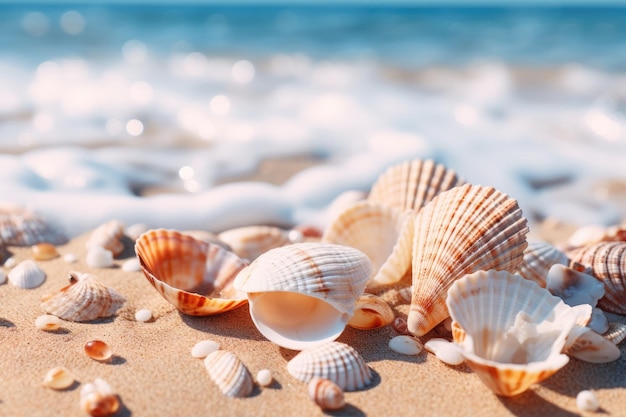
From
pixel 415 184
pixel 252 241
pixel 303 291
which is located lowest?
pixel 252 241

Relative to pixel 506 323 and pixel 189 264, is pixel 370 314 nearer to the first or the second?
pixel 506 323

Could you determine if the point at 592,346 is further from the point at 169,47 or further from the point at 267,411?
the point at 169,47

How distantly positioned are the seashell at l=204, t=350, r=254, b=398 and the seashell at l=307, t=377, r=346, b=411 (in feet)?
0.73

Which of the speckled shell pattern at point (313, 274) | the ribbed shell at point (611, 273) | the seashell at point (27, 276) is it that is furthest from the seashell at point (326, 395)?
the seashell at point (27, 276)

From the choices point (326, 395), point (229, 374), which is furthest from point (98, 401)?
point (326, 395)

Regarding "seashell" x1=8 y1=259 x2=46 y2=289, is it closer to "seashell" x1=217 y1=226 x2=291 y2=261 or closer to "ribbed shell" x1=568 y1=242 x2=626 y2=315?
"seashell" x1=217 y1=226 x2=291 y2=261

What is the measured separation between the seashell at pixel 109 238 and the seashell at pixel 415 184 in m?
1.34

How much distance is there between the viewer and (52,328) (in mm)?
2279

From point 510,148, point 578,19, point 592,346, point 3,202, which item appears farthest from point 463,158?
point 578,19

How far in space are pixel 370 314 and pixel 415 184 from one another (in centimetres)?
84

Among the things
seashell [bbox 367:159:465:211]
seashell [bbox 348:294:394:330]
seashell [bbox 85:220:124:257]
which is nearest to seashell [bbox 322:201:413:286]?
seashell [bbox 367:159:465:211]

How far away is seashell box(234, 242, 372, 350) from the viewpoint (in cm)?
210

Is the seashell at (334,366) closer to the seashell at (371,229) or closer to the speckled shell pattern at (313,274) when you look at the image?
the speckled shell pattern at (313,274)

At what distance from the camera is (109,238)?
3062mm
